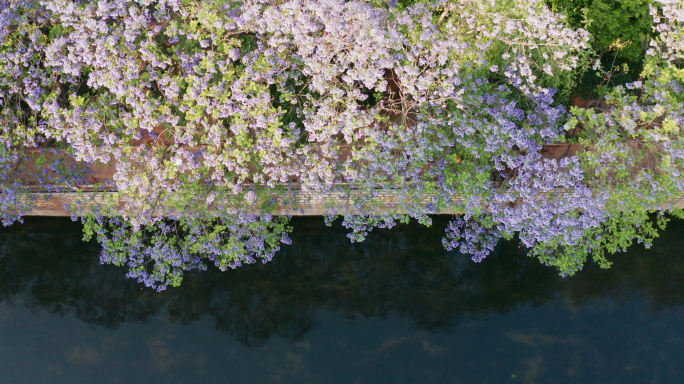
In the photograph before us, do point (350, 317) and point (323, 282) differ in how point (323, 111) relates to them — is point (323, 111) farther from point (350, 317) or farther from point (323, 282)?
point (350, 317)

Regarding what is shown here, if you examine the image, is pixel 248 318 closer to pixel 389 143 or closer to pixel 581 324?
pixel 389 143

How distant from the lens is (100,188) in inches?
752

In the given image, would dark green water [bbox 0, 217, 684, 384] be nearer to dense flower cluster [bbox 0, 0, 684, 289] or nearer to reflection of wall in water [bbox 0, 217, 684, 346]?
reflection of wall in water [bbox 0, 217, 684, 346]

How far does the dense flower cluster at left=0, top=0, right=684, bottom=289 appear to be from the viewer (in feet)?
50.3

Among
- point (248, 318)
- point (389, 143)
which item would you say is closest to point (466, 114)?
point (389, 143)

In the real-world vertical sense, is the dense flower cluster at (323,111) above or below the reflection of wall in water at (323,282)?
above

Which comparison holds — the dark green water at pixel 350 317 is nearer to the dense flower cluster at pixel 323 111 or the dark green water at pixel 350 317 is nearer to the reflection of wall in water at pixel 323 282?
the reflection of wall in water at pixel 323 282

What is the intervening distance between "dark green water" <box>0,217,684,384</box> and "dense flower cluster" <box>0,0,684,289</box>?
19.5 ft

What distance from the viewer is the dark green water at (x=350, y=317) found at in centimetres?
2230

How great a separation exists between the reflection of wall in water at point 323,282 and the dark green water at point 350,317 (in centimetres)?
7

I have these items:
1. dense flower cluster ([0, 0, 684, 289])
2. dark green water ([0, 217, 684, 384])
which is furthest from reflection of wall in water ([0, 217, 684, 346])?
dense flower cluster ([0, 0, 684, 289])

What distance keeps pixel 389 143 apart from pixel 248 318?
12.7 metres

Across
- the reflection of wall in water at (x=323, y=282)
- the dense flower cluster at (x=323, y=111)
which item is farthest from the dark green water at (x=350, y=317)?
the dense flower cluster at (x=323, y=111)

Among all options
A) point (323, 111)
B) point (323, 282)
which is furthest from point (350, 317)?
point (323, 111)
